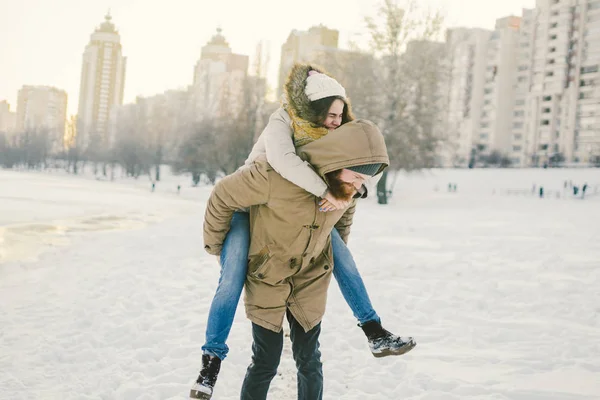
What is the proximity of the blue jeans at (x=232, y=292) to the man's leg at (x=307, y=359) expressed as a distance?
0.28 meters

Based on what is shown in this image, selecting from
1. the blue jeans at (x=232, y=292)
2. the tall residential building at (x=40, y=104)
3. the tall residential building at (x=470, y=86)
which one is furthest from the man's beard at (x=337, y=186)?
the tall residential building at (x=40, y=104)

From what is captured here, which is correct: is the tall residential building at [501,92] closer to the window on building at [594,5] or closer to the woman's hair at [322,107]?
the window on building at [594,5]

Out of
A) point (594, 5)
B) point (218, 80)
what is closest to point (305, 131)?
point (594, 5)

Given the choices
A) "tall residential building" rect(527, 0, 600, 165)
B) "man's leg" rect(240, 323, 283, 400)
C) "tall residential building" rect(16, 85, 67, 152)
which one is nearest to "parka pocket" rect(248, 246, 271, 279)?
"man's leg" rect(240, 323, 283, 400)

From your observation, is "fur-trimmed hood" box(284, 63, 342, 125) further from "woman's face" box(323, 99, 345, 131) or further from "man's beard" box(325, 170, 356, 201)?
"man's beard" box(325, 170, 356, 201)

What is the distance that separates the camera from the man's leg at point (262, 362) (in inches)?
102

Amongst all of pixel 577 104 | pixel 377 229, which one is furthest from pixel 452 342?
pixel 577 104

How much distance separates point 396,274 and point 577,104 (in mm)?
66912

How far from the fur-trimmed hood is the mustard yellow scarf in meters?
0.02

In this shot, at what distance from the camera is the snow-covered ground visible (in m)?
3.94

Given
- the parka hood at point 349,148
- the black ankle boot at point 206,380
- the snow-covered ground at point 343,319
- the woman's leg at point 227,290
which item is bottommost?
the snow-covered ground at point 343,319

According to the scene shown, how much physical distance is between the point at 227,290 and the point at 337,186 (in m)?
0.75

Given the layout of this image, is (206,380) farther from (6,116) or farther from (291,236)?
(6,116)

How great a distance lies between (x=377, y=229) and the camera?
15.4 metres
